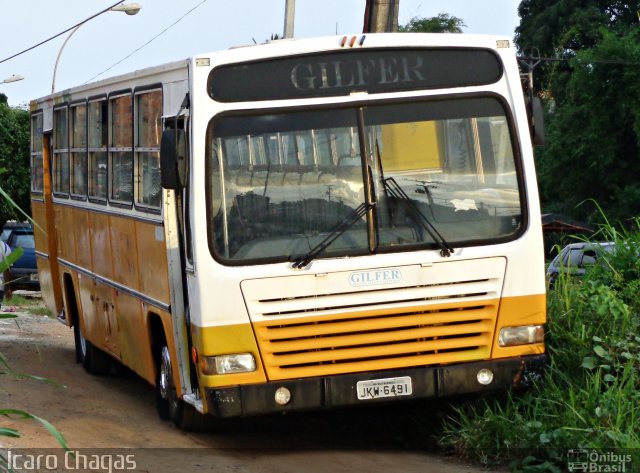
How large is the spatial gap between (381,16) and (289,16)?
683 centimetres

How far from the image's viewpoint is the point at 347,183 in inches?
375

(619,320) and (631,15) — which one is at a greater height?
(631,15)

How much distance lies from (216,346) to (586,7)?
5085 cm

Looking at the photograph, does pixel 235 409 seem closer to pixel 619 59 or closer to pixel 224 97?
pixel 224 97

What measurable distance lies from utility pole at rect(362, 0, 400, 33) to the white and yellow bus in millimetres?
4901

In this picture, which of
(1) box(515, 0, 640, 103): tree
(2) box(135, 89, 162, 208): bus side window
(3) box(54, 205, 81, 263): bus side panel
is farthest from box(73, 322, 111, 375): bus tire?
(1) box(515, 0, 640, 103): tree

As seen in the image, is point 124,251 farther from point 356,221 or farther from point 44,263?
point 44,263

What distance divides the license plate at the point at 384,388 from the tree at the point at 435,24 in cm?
4467

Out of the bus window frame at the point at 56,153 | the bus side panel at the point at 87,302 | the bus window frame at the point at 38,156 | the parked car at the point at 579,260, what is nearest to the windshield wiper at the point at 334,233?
the parked car at the point at 579,260

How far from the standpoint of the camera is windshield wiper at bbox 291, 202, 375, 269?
932 centimetres

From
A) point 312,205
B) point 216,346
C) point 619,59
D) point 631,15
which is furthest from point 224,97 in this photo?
point 631,15

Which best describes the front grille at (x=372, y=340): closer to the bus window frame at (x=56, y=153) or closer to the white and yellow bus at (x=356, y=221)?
the white and yellow bus at (x=356, y=221)

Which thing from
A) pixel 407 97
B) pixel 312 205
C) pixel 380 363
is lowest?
pixel 380 363

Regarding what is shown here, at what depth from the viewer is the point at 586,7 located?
57.7 metres
